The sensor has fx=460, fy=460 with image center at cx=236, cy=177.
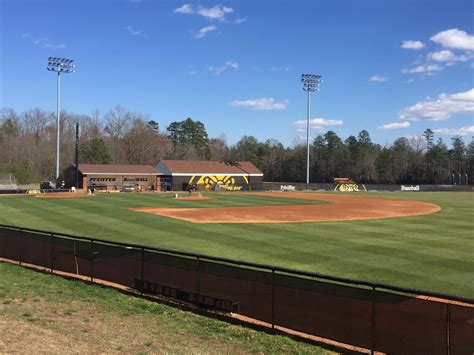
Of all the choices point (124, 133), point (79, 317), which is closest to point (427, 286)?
point (79, 317)

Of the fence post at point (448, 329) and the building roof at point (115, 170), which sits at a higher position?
the building roof at point (115, 170)

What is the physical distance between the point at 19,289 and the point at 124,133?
119 meters

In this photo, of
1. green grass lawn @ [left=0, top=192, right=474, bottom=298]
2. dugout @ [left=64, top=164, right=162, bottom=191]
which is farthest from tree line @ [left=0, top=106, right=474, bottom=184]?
green grass lawn @ [left=0, top=192, right=474, bottom=298]

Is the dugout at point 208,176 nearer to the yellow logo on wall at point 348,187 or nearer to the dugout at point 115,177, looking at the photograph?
the dugout at point 115,177

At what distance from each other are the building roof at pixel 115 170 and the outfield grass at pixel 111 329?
63039mm

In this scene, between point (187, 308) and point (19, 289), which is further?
point (19, 289)

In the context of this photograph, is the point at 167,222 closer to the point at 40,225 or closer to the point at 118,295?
the point at 40,225

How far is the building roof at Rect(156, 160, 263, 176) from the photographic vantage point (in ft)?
257

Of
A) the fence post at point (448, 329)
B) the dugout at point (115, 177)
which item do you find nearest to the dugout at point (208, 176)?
the dugout at point (115, 177)

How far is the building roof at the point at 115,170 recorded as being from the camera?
72.3m

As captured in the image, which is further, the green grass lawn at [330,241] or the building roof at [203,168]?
the building roof at [203,168]

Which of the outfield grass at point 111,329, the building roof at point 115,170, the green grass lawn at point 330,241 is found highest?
the building roof at point 115,170

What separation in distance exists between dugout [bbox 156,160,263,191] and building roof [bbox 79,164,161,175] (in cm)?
239

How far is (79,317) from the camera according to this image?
9.29 meters
